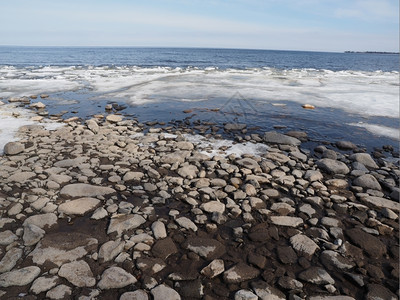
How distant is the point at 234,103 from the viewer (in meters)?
12.0

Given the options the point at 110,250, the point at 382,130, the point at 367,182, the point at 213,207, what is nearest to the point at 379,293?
the point at 213,207

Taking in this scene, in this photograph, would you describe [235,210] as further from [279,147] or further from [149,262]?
[279,147]

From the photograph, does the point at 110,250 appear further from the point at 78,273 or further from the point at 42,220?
A: the point at 42,220

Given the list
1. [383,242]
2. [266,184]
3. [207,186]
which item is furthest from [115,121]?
[383,242]

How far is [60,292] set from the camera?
8.13 feet

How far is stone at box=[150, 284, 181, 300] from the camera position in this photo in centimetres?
250

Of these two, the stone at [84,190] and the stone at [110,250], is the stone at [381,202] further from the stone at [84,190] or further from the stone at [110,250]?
the stone at [84,190]

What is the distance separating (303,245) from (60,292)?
2.77m

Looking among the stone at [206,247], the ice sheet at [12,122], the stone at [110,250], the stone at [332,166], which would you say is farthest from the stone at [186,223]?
the ice sheet at [12,122]

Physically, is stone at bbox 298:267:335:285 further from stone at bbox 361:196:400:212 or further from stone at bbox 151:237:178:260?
stone at bbox 361:196:400:212

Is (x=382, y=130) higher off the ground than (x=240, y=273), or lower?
higher

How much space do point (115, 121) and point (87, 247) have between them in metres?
5.90

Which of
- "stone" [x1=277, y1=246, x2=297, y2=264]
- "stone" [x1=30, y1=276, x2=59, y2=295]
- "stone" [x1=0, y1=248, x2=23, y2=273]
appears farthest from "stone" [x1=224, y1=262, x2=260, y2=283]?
"stone" [x1=0, y1=248, x2=23, y2=273]

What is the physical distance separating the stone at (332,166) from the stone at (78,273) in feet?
15.4
